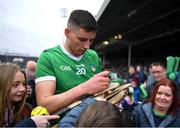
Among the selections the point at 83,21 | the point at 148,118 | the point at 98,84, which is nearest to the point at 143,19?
the point at 148,118

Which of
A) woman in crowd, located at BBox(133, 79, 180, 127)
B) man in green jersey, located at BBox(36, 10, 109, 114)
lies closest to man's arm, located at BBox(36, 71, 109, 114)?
man in green jersey, located at BBox(36, 10, 109, 114)

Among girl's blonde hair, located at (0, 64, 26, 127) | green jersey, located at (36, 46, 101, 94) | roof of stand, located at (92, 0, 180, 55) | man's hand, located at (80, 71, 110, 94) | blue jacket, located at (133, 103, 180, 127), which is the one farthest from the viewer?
roof of stand, located at (92, 0, 180, 55)

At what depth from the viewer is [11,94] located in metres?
2.21

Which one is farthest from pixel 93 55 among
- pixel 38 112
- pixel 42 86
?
pixel 38 112

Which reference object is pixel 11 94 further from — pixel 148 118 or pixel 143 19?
pixel 143 19

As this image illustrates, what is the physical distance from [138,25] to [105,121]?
21684 mm

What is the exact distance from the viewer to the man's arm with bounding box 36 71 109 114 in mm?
2020

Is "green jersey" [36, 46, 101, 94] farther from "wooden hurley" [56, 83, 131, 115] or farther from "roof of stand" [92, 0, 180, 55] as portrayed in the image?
"roof of stand" [92, 0, 180, 55]

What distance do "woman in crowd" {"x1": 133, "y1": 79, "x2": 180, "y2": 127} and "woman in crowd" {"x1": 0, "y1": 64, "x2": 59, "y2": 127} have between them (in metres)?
1.12

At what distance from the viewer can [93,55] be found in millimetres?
2496

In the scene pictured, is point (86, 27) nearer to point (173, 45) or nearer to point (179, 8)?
point (179, 8)

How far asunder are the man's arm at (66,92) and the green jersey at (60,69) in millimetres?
57

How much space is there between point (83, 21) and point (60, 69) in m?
0.32

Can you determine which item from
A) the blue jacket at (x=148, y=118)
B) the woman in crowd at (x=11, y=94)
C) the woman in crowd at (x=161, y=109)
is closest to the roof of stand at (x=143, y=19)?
the woman in crowd at (x=161, y=109)
